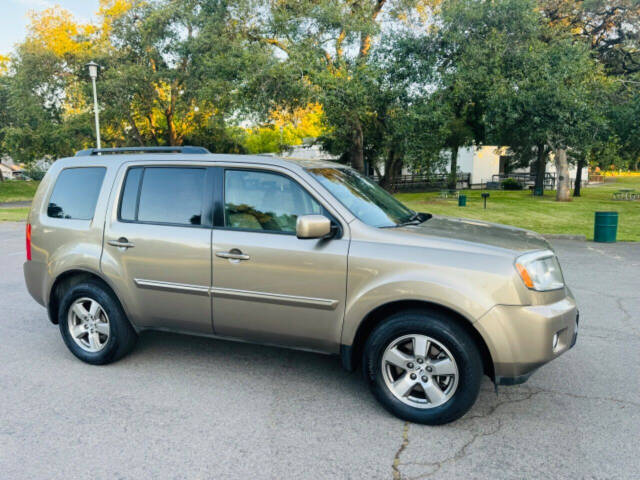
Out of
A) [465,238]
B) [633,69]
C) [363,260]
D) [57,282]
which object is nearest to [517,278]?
[465,238]

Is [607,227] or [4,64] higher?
[4,64]

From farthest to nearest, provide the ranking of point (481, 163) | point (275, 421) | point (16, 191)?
point (481, 163), point (16, 191), point (275, 421)

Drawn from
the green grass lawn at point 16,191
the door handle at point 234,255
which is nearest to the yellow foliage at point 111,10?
the green grass lawn at point 16,191

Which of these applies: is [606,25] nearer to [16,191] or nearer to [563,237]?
[563,237]

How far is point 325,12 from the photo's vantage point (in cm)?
1920

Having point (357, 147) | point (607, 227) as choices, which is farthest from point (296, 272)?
point (357, 147)

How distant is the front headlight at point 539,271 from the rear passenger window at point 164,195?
8.09ft

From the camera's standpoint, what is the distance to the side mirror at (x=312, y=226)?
349cm

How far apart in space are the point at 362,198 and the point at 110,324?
247 centimetres

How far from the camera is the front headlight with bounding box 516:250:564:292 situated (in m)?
3.40

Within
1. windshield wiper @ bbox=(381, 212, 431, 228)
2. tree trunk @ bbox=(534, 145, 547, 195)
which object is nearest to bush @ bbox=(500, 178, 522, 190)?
tree trunk @ bbox=(534, 145, 547, 195)

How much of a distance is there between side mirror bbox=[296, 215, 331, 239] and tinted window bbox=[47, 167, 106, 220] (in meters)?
2.17

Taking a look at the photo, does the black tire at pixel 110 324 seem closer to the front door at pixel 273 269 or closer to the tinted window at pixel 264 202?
the front door at pixel 273 269

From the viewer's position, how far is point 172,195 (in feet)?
14.2
